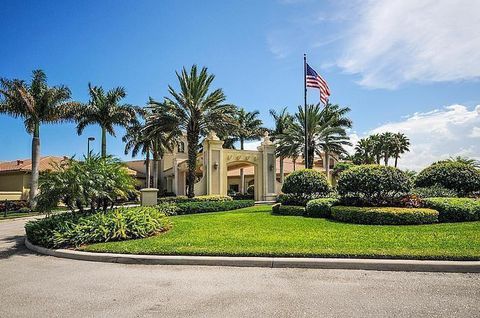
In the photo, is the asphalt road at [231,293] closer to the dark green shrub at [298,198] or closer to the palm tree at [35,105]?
the dark green shrub at [298,198]

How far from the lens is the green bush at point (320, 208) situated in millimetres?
14852

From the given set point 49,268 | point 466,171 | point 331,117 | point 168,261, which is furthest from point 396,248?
point 331,117

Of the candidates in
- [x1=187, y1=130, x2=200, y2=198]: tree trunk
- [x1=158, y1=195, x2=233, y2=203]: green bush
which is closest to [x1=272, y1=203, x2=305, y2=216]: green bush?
[x1=158, y1=195, x2=233, y2=203]: green bush

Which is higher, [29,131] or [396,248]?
[29,131]

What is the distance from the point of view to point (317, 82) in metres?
22.0

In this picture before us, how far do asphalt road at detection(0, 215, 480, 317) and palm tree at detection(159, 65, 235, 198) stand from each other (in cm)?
1819

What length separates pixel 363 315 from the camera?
4418mm

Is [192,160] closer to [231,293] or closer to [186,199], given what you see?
[186,199]

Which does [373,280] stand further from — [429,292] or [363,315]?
[363,315]

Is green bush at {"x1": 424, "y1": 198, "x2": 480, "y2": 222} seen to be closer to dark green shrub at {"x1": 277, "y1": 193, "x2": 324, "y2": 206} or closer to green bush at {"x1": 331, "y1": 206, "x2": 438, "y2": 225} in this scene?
green bush at {"x1": 331, "y1": 206, "x2": 438, "y2": 225}

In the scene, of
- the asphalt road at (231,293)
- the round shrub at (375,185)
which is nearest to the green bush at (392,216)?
the round shrub at (375,185)

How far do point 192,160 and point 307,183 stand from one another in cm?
1010

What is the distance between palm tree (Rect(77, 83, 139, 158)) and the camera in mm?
31609

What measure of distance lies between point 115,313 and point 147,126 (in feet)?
69.6
